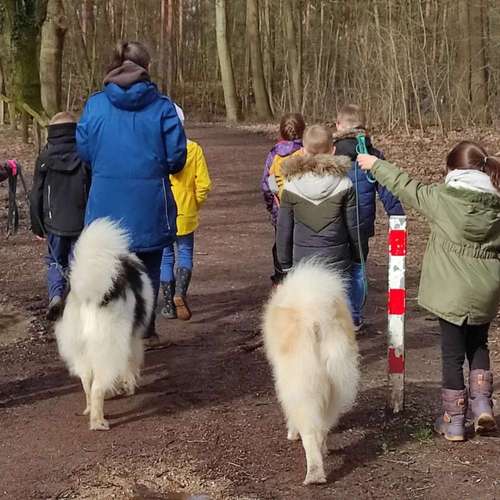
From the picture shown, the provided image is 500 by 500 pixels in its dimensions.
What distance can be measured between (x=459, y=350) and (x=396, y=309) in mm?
529

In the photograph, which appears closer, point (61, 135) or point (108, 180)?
point (108, 180)

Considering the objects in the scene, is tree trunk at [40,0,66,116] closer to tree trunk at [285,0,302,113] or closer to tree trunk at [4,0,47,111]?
tree trunk at [4,0,47,111]

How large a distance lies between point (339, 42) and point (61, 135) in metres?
34.3

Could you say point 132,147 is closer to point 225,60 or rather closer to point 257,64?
point 225,60

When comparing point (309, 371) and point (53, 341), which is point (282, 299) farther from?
point (53, 341)

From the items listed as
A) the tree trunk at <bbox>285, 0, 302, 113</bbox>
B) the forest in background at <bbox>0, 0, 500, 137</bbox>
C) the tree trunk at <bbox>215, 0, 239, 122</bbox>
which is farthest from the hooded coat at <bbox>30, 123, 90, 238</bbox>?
the tree trunk at <bbox>215, 0, 239, 122</bbox>

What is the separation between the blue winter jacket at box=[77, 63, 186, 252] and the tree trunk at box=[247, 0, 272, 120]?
116 ft

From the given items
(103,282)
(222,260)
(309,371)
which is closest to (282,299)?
(309,371)

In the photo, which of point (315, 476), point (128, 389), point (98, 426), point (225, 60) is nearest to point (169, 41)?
point (225, 60)

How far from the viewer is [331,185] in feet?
20.6

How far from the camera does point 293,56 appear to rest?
→ 39531 millimetres

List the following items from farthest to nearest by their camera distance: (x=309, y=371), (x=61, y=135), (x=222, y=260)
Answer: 1. (x=222, y=260)
2. (x=61, y=135)
3. (x=309, y=371)

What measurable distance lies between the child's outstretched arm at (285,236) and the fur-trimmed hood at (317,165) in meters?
0.29

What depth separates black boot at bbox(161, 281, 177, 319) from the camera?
8.19 metres
